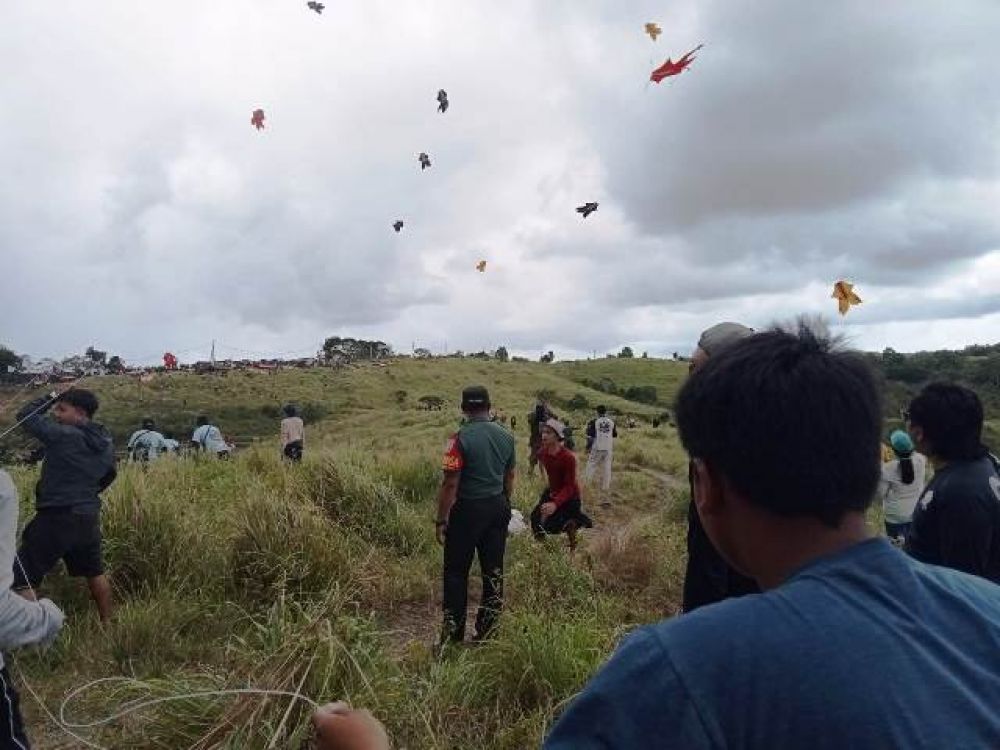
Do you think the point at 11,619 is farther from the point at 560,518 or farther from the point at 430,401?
the point at 430,401

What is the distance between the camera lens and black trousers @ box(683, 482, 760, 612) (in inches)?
102

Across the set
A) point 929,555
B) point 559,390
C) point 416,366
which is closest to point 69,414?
point 929,555

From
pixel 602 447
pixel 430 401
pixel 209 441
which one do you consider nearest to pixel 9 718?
pixel 209 441

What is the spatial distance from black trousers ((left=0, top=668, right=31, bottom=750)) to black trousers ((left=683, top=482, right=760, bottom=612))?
217 centimetres

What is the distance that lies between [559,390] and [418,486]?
1620 inches

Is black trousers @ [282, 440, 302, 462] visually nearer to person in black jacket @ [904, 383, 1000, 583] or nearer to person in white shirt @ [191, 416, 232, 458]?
person in white shirt @ [191, 416, 232, 458]

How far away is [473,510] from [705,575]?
7.86ft

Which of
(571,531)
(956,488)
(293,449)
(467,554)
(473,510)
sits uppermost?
(956,488)

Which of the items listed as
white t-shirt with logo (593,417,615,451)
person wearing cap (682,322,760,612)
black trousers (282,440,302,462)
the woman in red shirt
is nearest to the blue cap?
the woman in red shirt

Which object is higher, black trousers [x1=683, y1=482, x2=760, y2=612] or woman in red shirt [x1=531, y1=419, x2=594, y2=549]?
black trousers [x1=683, y1=482, x2=760, y2=612]

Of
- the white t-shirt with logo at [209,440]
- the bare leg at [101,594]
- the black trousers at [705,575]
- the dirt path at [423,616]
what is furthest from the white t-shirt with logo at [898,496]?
the white t-shirt with logo at [209,440]

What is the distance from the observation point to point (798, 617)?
0.89m

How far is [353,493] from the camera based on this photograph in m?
7.53

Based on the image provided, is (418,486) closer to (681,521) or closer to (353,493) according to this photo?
(353,493)
